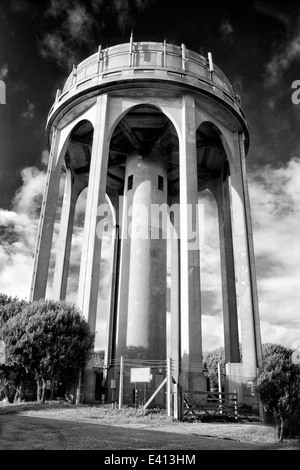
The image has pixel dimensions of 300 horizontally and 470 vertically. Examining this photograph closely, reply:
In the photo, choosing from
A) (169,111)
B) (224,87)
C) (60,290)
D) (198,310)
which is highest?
(224,87)

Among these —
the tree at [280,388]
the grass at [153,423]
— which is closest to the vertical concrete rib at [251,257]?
the grass at [153,423]

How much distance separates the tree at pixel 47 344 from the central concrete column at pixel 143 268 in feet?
20.3

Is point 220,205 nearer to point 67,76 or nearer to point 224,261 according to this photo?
point 224,261

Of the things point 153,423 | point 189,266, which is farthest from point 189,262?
point 153,423

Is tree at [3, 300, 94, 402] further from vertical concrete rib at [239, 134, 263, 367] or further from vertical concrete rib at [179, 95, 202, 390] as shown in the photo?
vertical concrete rib at [239, 134, 263, 367]

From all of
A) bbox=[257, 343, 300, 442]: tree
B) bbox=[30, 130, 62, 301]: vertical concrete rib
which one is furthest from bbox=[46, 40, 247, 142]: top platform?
bbox=[257, 343, 300, 442]: tree

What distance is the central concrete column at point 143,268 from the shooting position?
2839cm

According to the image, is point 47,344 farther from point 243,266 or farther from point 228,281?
point 228,281

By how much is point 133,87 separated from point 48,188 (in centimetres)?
950

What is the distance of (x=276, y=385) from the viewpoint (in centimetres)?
1387

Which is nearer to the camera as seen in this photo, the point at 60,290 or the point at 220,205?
the point at 60,290

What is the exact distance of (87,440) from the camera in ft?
33.7

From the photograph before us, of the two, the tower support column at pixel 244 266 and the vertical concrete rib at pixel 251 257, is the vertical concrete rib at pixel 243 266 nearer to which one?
the tower support column at pixel 244 266

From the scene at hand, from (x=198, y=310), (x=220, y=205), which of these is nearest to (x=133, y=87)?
(x=220, y=205)
